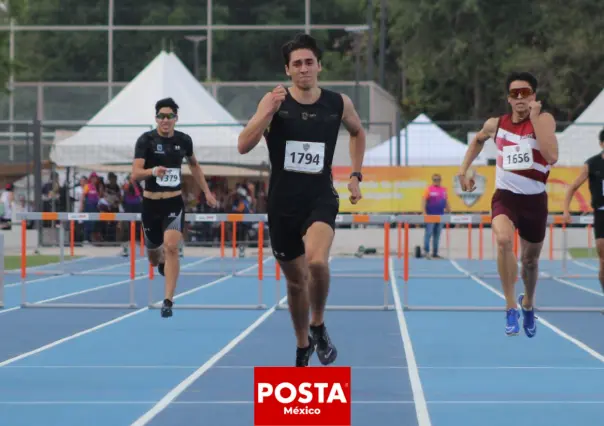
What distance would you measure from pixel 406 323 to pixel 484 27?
50.5m

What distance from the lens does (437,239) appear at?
31047 millimetres

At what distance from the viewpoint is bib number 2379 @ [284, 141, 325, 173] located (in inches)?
350

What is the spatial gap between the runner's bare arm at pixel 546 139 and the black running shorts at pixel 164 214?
175 inches

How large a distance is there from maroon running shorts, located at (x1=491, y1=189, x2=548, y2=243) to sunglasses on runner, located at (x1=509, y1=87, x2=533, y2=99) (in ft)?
2.58

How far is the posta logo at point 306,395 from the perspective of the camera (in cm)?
674

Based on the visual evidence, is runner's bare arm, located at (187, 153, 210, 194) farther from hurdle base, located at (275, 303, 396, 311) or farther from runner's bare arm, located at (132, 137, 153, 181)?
hurdle base, located at (275, 303, 396, 311)

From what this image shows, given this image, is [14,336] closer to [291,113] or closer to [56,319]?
[56,319]

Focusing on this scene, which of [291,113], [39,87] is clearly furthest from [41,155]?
[291,113]

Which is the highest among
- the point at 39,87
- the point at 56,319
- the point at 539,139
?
the point at 39,87

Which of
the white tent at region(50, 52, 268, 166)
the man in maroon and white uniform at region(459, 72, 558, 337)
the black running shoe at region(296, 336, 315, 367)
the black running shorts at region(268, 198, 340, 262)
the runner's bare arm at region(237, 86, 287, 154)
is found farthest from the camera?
the white tent at region(50, 52, 268, 166)

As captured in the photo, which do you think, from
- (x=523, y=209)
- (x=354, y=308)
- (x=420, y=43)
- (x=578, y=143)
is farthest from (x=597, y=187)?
(x=420, y=43)

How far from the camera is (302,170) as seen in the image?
893 cm

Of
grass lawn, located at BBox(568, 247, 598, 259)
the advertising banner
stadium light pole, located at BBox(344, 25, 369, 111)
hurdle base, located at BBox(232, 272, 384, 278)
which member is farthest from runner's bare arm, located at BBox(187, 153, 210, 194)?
stadium light pole, located at BBox(344, 25, 369, 111)

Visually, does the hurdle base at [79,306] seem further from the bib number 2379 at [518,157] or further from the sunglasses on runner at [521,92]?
the sunglasses on runner at [521,92]
